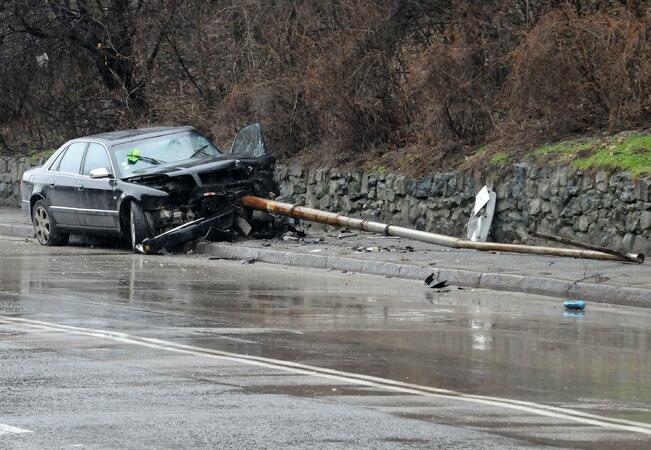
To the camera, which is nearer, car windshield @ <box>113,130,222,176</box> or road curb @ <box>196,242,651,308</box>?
road curb @ <box>196,242,651,308</box>

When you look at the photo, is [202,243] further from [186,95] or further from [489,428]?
[489,428]

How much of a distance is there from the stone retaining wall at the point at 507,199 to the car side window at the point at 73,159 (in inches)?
146

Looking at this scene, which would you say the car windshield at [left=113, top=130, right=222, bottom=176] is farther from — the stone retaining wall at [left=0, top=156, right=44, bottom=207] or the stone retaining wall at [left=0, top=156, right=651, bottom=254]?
the stone retaining wall at [left=0, top=156, right=44, bottom=207]

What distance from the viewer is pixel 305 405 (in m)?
8.30

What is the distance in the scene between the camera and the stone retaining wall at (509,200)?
17.1 metres

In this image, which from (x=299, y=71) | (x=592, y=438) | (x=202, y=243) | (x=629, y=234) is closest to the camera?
(x=592, y=438)

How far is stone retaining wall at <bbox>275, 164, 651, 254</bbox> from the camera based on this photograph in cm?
1714

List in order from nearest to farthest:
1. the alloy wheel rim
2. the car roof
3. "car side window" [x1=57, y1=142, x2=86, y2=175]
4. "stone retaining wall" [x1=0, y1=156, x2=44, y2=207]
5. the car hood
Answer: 1. the car hood
2. the car roof
3. "car side window" [x1=57, y1=142, x2=86, y2=175]
4. the alloy wheel rim
5. "stone retaining wall" [x1=0, y1=156, x2=44, y2=207]

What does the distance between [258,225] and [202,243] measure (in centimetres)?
92

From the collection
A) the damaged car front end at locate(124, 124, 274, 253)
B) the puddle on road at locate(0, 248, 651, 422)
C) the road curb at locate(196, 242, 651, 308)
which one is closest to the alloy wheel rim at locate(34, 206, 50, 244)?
the damaged car front end at locate(124, 124, 274, 253)

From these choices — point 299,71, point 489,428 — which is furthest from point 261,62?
point 489,428

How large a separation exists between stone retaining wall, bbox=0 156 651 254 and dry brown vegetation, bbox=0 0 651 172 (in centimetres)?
42

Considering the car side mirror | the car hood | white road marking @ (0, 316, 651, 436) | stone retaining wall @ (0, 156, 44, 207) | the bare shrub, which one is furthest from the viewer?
stone retaining wall @ (0, 156, 44, 207)

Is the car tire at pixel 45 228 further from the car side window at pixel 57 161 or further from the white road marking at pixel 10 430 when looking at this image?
the white road marking at pixel 10 430
